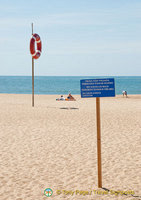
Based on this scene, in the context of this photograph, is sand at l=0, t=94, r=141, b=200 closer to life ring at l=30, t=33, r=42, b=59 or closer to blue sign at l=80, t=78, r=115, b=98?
blue sign at l=80, t=78, r=115, b=98

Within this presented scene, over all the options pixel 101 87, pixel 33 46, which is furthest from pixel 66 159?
pixel 33 46

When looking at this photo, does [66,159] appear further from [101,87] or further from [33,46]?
[33,46]

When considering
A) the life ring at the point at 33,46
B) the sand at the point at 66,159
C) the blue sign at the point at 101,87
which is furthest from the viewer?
the life ring at the point at 33,46

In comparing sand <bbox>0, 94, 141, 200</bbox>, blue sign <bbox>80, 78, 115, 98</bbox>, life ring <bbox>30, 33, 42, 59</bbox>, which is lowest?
sand <bbox>0, 94, 141, 200</bbox>

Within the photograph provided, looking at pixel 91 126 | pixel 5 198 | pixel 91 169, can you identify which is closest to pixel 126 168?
pixel 91 169

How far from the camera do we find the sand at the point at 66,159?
6.40 m

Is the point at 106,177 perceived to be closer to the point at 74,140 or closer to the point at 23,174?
the point at 23,174

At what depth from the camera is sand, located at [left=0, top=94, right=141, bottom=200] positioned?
6398mm

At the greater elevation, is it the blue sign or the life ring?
the life ring

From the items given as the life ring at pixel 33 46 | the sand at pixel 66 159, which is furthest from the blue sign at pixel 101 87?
the life ring at pixel 33 46

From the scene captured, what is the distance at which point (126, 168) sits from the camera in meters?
7.77

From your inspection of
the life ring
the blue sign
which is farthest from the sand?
the life ring

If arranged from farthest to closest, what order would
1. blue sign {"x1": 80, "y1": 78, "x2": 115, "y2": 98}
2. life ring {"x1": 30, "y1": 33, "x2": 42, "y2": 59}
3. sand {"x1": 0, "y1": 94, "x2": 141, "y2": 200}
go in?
life ring {"x1": 30, "y1": 33, "x2": 42, "y2": 59} → sand {"x1": 0, "y1": 94, "x2": 141, "y2": 200} → blue sign {"x1": 80, "y1": 78, "x2": 115, "y2": 98}

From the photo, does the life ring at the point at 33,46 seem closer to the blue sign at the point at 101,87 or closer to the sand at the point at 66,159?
the sand at the point at 66,159
